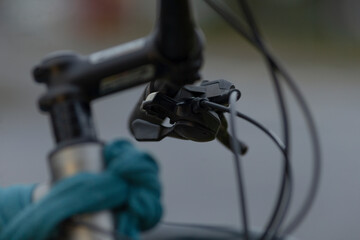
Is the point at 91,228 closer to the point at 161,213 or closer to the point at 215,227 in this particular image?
the point at 161,213

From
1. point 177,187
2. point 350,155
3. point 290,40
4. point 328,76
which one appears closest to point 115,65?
point 177,187

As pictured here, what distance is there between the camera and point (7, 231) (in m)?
0.73

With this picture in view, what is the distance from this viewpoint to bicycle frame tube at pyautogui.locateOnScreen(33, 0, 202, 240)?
74 centimetres

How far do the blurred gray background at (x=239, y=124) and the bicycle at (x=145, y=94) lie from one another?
536 millimetres

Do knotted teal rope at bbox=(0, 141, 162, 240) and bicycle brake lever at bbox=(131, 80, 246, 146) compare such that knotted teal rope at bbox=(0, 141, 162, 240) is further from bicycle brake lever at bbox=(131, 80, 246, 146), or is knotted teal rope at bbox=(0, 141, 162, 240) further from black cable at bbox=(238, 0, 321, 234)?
black cable at bbox=(238, 0, 321, 234)

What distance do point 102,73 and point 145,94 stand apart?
0.05 meters

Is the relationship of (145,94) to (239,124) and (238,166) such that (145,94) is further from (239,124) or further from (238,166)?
(239,124)

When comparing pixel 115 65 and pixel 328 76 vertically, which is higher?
pixel 115 65

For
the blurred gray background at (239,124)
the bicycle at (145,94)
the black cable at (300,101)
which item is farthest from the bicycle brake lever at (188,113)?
the blurred gray background at (239,124)

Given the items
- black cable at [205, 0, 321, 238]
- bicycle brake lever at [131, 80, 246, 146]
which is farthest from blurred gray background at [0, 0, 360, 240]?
bicycle brake lever at [131, 80, 246, 146]

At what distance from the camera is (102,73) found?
29.8 inches

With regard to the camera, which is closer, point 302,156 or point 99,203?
point 99,203

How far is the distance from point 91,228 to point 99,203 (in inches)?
1.0

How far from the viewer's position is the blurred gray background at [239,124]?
3.34 metres
